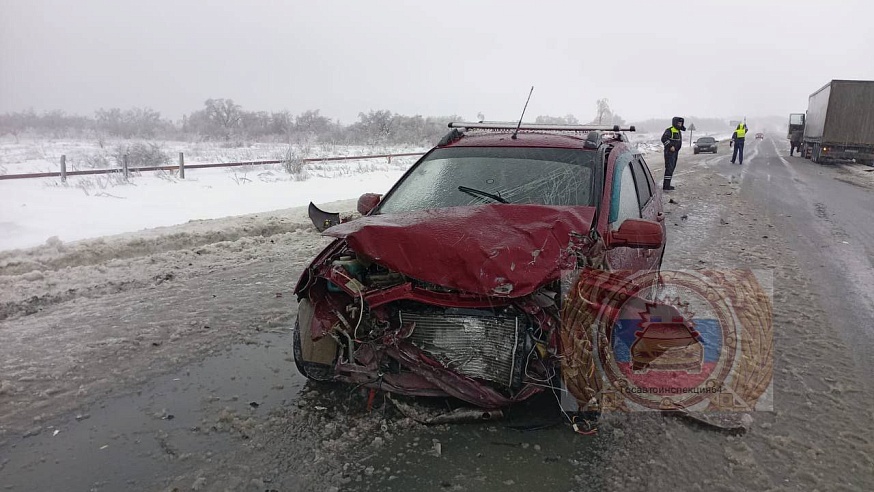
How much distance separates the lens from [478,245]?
301 centimetres

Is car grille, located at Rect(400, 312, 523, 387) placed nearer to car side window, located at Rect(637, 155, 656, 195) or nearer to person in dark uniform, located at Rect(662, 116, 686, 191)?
car side window, located at Rect(637, 155, 656, 195)

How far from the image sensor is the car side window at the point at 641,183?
4.67m

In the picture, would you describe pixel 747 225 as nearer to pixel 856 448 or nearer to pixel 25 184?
pixel 856 448

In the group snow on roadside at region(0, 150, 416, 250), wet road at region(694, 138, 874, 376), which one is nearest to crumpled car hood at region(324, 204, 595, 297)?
wet road at region(694, 138, 874, 376)

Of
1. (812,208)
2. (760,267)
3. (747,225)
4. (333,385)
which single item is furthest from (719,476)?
(812,208)

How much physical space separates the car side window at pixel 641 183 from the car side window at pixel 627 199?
0.37 ft

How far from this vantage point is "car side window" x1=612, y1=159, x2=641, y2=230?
3809 millimetres

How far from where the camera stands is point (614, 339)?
315 centimetres

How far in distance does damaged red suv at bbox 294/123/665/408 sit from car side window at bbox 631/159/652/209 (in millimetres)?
986

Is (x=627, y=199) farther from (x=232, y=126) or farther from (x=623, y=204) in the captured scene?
(x=232, y=126)

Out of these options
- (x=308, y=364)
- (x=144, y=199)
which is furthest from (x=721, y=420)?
(x=144, y=199)

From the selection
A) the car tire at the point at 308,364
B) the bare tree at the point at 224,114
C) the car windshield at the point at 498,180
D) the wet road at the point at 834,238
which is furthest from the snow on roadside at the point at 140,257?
the bare tree at the point at 224,114

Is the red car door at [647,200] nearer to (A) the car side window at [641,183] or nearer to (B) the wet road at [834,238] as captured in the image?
(A) the car side window at [641,183]

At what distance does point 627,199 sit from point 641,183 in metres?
0.90
